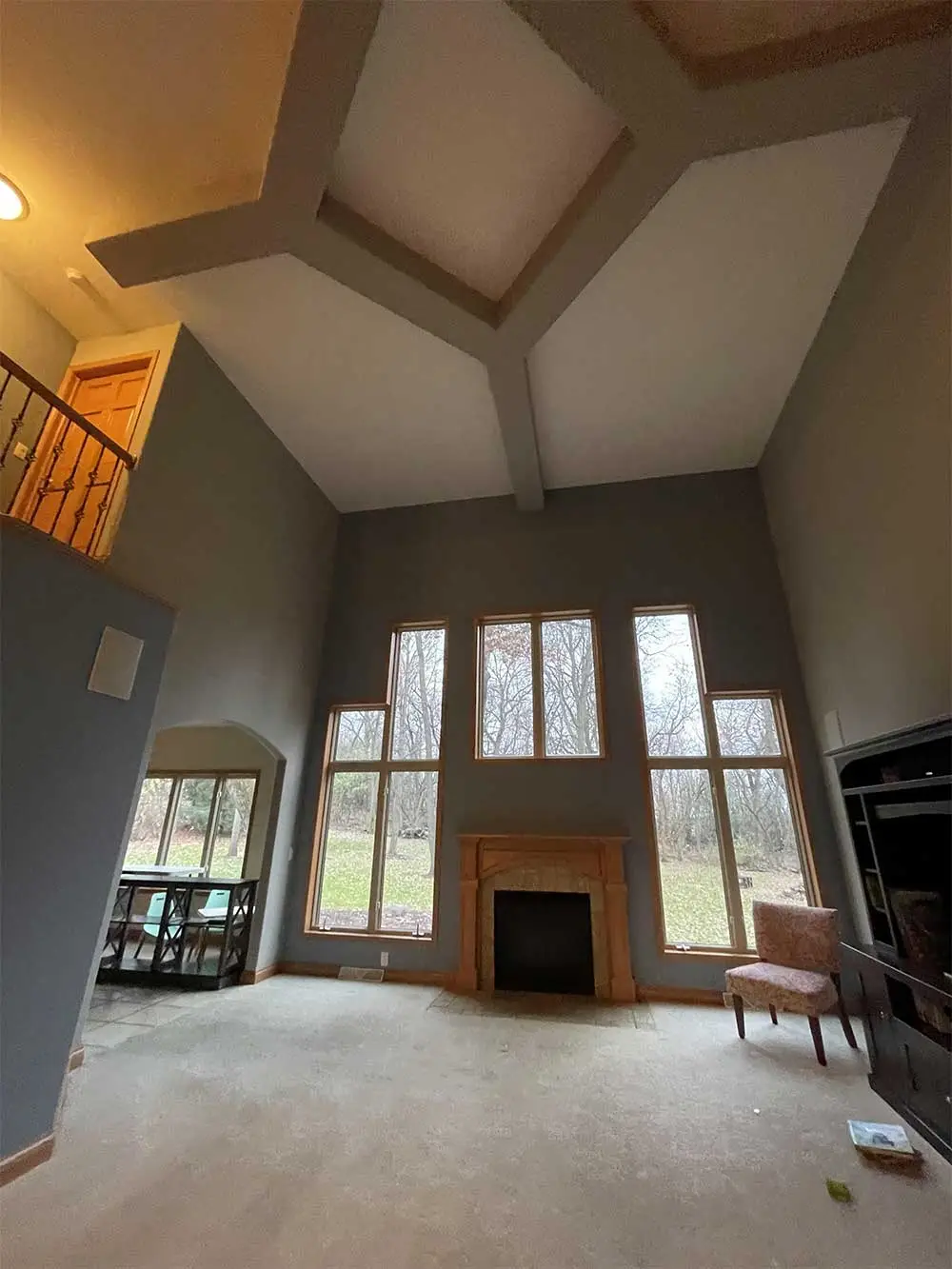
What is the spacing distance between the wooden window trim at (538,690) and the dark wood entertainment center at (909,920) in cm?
253

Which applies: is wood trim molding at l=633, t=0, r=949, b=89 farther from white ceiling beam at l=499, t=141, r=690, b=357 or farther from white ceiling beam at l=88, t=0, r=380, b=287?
white ceiling beam at l=88, t=0, r=380, b=287

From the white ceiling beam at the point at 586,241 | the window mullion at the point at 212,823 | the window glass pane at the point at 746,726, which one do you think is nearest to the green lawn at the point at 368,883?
the window mullion at the point at 212,823

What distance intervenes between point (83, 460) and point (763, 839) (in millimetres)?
6350

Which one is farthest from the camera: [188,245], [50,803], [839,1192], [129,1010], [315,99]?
[129,1010]

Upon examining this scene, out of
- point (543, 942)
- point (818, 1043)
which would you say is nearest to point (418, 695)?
point (543, 942)

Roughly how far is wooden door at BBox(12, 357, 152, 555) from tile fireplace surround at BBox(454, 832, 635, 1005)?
4.05 meters

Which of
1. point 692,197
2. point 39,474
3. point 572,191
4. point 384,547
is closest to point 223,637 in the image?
point 39,474

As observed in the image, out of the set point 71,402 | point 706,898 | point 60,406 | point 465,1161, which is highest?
point 71,402

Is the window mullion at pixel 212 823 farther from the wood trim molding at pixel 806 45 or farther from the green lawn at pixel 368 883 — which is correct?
the wood trim molding at pixel 806 45

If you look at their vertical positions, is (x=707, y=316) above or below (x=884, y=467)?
above

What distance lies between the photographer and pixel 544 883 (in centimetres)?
493

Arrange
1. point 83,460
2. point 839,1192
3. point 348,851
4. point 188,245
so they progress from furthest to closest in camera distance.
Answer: point 348,851
point 83,460
point 188,245
point 839,1192

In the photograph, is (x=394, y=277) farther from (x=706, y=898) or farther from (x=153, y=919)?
(x=153, y=919)

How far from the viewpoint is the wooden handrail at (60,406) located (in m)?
3.03
